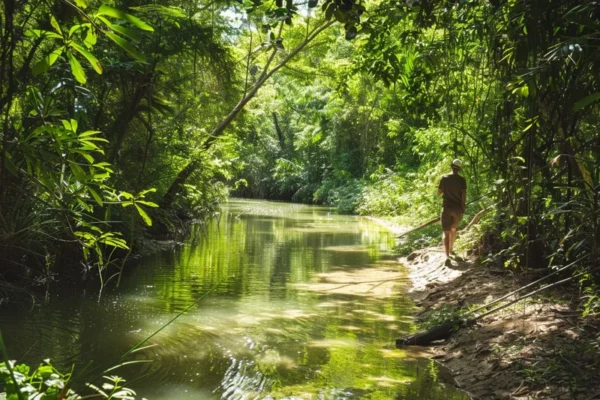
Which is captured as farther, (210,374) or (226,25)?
(226,25)

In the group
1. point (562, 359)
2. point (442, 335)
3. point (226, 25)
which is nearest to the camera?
point (562, 359)

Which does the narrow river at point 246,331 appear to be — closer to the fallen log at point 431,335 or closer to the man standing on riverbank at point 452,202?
the fallen log at point 431,335

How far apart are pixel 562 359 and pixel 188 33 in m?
7.73

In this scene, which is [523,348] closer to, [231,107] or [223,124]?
[223,124]

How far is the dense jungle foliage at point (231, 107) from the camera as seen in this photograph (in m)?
3.42

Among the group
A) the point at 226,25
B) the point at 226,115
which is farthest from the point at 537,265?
the point at 226,115

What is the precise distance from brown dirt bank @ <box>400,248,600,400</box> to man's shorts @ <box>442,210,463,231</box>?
266 cm

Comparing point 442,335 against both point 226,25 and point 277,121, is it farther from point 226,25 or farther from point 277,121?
point 277,121

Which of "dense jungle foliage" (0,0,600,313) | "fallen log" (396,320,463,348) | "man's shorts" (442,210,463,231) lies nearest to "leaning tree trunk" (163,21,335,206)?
"dense jungle foliage" (0,0,600,313)

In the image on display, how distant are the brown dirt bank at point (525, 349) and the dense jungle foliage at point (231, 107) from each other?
35 centimetres

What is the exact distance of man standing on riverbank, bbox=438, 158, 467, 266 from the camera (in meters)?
10.1

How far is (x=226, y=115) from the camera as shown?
15.6 metres

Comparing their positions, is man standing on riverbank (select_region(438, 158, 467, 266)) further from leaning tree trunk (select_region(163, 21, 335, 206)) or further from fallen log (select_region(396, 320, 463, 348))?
leaning tree trunk (select_region(163, 21, 335, 206))

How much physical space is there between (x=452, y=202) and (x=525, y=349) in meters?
5.28
